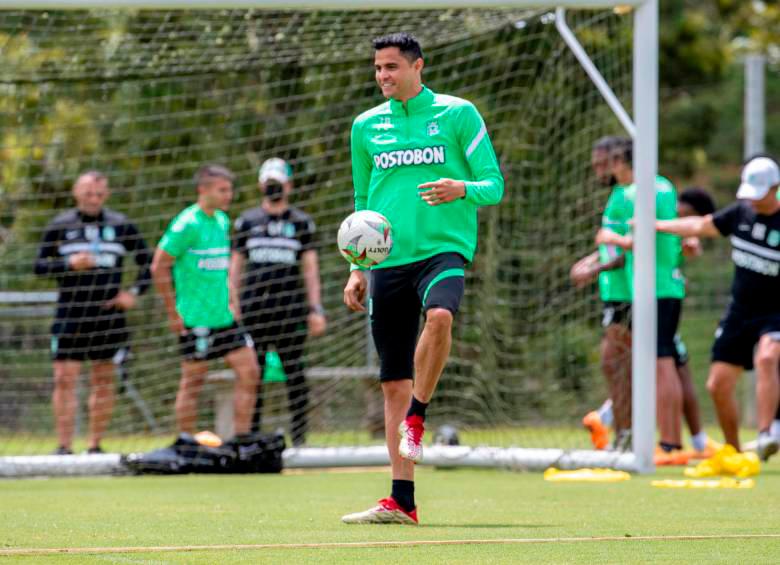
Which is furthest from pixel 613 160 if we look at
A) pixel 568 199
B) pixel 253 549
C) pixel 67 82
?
pixel 253 549

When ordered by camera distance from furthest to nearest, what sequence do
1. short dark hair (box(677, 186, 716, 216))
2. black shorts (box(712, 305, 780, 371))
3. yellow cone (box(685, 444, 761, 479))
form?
short dark hair (box(677, 186, 716, 216))
black shorts (box(712, 305, 780, 371))
yellow cone (box(685, 444, 761, 479))

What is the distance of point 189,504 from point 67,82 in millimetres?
4294

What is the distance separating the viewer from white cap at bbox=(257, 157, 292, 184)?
35.5ft

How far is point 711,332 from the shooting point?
54.8 ft

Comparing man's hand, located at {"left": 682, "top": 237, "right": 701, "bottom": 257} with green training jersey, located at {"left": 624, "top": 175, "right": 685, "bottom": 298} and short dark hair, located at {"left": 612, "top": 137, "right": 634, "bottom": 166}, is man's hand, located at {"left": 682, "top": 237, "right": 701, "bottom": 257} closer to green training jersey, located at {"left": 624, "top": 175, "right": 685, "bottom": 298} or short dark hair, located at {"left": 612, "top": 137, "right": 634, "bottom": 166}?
green training jersey, located at {"left": 624, "top": 175, "right": 685, "bottom": 298}

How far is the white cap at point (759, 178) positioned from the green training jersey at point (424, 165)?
11.9ft

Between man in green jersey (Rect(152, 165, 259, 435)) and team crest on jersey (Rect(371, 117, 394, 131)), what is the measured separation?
4.28m

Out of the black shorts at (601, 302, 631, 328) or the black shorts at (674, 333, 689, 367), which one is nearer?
the black shorts at (601, 302, 631, 328)

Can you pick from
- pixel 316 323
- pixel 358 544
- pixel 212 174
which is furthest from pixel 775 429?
pixel 358 544

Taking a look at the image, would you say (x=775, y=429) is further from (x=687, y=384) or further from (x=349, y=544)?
(x=349, y=544)

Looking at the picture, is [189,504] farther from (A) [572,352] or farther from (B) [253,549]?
(A) [572,352]

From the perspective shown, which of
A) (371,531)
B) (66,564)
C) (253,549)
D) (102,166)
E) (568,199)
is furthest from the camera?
(102,166)

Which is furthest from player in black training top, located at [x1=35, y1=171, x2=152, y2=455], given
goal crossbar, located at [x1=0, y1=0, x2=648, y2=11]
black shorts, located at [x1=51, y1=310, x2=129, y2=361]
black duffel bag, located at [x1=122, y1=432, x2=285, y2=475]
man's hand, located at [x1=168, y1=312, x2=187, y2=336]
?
goal crossbar, located at [x1=0, y1=0, x2=648, y2=11]

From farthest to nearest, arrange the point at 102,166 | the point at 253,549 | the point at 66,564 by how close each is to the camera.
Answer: the point at 102,166 → the point at 253,549 → the point at 66,564
